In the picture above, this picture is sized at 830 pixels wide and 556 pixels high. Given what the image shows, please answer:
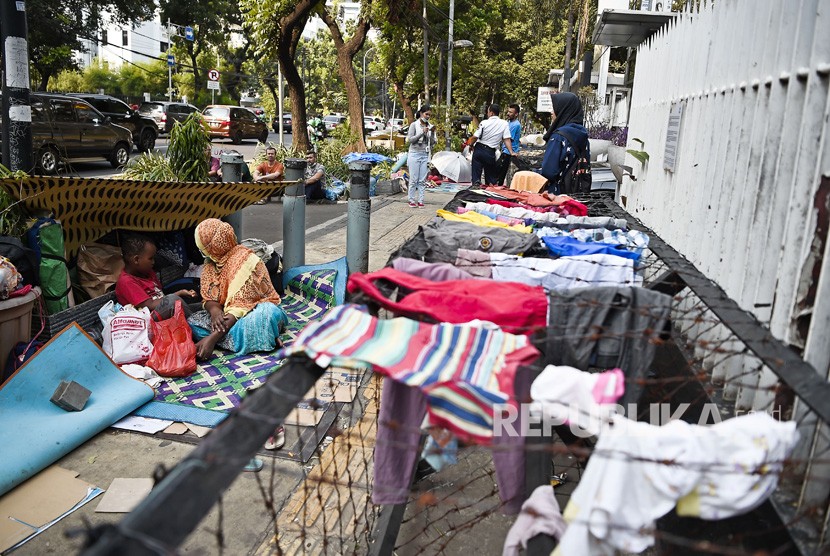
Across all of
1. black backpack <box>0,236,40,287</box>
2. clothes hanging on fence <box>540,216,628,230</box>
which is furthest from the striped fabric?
black backpack <box>0,236,40,287</box>

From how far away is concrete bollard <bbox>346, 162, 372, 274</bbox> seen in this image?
5375 millimetres

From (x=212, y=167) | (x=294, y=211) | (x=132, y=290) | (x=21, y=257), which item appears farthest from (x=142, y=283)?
(x=212, y=167)

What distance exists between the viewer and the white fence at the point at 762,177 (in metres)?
2.18

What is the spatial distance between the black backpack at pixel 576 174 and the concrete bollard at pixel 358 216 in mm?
2614

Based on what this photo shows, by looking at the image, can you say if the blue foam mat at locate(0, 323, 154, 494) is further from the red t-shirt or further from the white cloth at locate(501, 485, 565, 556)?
the white cloth at locate(501, 485, 565, 556)

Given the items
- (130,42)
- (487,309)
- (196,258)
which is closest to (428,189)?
(196,258)

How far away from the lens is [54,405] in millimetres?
3865

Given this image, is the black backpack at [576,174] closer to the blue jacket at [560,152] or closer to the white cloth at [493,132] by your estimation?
the blue jacket at [560,152]

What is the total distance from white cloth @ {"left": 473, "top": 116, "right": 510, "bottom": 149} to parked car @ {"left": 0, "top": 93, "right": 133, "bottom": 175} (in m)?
9.24

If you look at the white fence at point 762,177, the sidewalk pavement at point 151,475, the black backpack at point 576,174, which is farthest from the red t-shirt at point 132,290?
the black backpack at point 576,174

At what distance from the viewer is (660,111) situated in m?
5.36

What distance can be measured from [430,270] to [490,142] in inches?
377

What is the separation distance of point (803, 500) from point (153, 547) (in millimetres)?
1918

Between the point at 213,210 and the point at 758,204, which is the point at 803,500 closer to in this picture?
the point at 758,204
